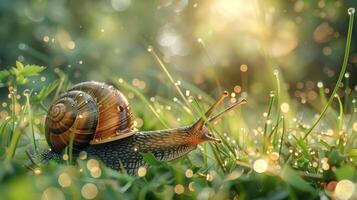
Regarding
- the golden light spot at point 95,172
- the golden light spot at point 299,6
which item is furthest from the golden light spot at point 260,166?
the golden light spot at point 299,6

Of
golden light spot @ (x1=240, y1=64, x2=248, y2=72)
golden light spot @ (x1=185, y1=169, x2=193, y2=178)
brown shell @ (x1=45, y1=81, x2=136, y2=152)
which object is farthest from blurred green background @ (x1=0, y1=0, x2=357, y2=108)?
golden light spot @ (x1=185, y1=169, x2=193, y2=178)

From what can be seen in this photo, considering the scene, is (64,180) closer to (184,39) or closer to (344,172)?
(344,172)

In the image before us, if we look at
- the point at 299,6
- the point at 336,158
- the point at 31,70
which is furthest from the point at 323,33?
the point at 336,158

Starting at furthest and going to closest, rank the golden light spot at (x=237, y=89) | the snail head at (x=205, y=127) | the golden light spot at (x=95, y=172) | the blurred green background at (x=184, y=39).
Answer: the golden light spot at (x=237, y=89), the blurred green background at (x=184, y=39), the snail head at (x=205, y=127), the golden light spot at (x=95, y=172)

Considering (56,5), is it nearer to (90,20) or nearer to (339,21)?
(90,20)

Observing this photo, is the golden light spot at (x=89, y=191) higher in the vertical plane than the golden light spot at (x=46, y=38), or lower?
lower

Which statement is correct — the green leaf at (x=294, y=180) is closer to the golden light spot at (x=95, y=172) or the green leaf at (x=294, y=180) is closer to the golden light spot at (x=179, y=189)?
the golden light spot at (x=179, y=189)

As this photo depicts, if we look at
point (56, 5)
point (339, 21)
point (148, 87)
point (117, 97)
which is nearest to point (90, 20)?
Answer: point (56, 5)
